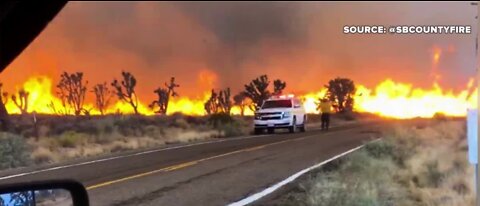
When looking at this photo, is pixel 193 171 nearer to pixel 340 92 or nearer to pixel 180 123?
pixel 340 92

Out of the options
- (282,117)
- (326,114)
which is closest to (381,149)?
(282,117)

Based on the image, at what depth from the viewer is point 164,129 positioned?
28.8 meters

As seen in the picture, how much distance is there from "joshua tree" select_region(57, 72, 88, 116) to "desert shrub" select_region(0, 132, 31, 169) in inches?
214

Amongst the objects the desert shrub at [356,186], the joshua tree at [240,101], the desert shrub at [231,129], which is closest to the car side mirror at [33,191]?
the desert shrub at [356,186]

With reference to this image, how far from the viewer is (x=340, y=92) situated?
52.1ft

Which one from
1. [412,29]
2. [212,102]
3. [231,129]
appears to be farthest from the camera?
[231,129]

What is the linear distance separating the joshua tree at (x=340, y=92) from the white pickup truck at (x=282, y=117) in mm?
1071

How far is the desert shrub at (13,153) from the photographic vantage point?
1569 cm

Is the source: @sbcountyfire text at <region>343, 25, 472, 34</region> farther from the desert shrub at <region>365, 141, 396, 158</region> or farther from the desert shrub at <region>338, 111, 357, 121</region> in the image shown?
the desert shrub at <region>338, 111, 357, 121</region>

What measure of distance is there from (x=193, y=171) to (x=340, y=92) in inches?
169

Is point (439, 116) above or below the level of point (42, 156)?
A: above

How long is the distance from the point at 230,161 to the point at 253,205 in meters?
6.68

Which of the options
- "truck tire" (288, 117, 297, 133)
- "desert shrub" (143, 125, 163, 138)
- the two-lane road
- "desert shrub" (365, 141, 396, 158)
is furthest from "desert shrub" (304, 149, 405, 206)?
"desert shrub" (143, 125, 163, 138)

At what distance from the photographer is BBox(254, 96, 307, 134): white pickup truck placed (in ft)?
60.9
